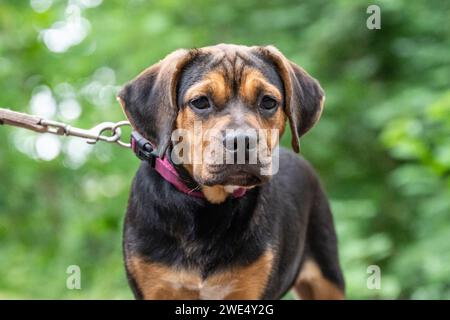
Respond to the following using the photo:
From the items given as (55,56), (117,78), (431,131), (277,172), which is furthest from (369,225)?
(277,172)

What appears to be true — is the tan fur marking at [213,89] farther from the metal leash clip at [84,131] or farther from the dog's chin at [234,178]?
the metal leash clip at [84,131]

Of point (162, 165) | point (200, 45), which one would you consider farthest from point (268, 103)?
point (200, 45)

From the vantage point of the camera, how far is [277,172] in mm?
5027

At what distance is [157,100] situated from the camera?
4.29m

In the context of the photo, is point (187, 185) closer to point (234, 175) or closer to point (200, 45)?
point (234, 175)

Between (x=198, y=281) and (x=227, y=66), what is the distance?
44.1 inches

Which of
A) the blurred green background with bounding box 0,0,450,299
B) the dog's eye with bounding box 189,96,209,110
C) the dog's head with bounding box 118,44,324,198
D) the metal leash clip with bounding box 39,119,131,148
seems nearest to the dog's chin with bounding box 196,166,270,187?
the dog's head with bounding box 118,44,324,198

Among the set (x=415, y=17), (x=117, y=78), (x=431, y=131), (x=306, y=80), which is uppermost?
(x=415, y=17)

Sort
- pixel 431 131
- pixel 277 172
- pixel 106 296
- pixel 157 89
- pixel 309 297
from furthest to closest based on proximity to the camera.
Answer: pixel 431 131 → pixel 106 296 → pixel 309 297 → pixel 277 172 → pixel 157 89

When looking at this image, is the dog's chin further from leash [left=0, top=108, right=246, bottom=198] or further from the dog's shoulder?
the dog's shoulder

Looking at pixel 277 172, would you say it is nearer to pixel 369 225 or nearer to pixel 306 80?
pixel 306 80
